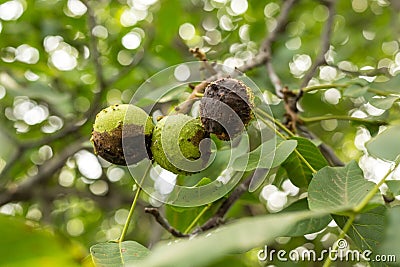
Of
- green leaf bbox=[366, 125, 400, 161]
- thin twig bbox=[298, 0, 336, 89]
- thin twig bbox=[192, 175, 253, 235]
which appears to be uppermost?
green leaf bbox=[366, 125, 400, 161]

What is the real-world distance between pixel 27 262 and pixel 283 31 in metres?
2.11

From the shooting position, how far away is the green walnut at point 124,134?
1178 millimetres

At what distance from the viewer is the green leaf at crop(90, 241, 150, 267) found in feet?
3.17

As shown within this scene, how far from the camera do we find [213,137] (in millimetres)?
1391

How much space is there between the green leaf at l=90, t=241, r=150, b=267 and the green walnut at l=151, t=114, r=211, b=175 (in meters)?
0.21

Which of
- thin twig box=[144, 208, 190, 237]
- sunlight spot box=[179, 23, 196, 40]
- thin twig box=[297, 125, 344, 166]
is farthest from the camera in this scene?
sunlight spot box=[179, 23, 196, 40]

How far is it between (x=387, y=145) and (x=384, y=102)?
527 mm

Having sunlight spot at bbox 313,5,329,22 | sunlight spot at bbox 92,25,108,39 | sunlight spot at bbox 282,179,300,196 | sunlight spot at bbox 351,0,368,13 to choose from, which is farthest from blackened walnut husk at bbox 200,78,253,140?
sunlight spot at bbox 351,0,368,13

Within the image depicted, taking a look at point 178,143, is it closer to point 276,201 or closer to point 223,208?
point 223,208

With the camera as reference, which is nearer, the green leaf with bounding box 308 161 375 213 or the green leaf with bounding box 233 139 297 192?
the green leaf with bounding box 308 161 375 213

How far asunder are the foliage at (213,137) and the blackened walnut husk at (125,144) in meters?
0.04

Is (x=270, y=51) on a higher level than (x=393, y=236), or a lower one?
lower

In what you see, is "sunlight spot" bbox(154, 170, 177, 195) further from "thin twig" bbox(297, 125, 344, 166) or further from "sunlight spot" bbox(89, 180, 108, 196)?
"sunlight spot" bbox(89, 180, 108, 196)

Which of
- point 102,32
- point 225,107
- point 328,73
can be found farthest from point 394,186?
point 102,32
